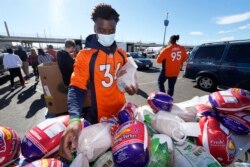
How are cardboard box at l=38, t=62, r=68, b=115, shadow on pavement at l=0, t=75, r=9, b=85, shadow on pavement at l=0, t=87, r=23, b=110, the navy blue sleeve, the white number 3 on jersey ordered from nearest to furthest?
the navy blue sleeve < the white number 3 on jersey < cardboard box at l=38, t=62, r=68, b=115 < shadow on pavement at l=0, t=87, r=23, b=110 < shadow on pavement at l=0, t=75, r=9, b=85

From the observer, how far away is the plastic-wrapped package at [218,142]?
56.7 inches

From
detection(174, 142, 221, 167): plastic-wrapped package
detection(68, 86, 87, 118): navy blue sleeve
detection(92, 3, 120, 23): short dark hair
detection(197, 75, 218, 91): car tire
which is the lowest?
detection(197, 75, 218, 91): car tire

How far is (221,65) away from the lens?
22.1 ft

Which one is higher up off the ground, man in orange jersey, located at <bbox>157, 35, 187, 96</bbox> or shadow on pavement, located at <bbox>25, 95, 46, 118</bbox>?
man in orange jersey, located at <bbox>157, 35, 187, 96</bbox>

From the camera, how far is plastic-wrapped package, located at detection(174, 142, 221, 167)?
127cm

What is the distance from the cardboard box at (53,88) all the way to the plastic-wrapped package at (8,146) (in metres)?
2.41

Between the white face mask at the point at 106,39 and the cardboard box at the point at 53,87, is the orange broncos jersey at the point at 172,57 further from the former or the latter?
the white face mask at the point at 106,39

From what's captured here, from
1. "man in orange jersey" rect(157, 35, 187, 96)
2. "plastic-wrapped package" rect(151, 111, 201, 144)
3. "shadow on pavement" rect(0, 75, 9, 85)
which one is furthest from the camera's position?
"shadow on pavement" rect(0, 75, 9, 85)

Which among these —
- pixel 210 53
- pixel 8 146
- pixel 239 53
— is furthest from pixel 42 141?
pixel 210 53

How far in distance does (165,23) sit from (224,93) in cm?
2104

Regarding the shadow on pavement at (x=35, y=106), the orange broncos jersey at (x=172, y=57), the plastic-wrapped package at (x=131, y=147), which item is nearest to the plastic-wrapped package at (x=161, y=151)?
the plastic-wrapped package at (x=131, y=147)

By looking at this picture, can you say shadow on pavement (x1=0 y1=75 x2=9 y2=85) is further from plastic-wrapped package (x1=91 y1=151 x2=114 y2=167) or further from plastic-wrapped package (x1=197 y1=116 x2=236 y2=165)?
plastic-wrapped package (x1=197 y1=116 x2=236 y2=165)

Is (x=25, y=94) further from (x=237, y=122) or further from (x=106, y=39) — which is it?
(x=237, y=122)

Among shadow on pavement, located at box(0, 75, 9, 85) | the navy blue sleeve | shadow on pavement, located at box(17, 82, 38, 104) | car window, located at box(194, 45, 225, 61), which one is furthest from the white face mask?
shadow on pavement, located at box(0, 75, 9, 85)
